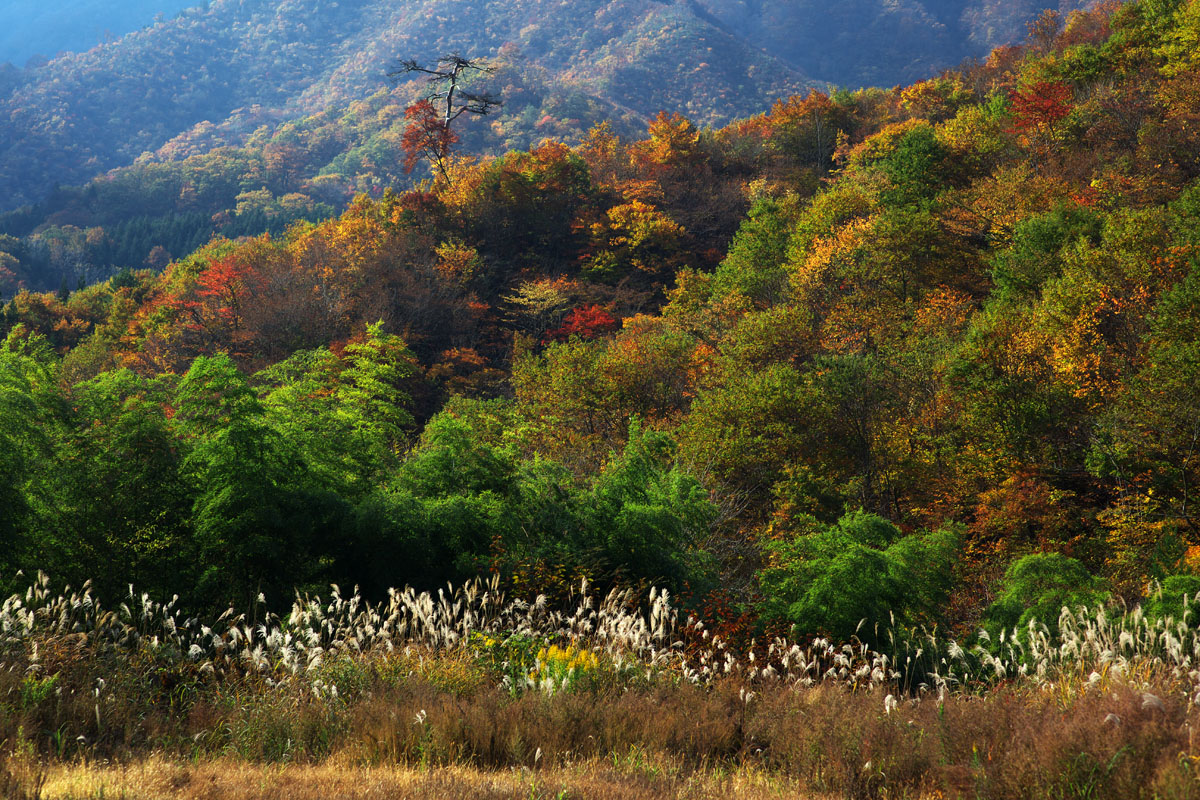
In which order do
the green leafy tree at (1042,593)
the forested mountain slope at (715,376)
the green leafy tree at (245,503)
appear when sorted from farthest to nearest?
the forested mountain slope at (715,376) → the green leafy tree at (1042,593) → the green leafy tree at (245,503)

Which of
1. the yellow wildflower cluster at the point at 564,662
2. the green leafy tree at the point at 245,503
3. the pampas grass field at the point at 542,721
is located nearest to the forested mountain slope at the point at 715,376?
the green leafy tree at the point at 245,503

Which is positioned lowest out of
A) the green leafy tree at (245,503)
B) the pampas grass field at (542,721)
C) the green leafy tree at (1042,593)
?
the pampas grass field at (542,721)

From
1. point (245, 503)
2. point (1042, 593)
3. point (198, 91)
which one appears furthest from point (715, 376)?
point (198, 91)

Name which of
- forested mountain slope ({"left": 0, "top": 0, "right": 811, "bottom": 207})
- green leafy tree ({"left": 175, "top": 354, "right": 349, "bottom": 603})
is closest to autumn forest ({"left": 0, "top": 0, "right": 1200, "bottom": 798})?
green leafy tree ({"left": 175, "top": 354, "right": 349, "bottom": 603})

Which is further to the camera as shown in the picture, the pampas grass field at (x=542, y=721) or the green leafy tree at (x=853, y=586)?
the green leafy tree at (x=853, y=586)

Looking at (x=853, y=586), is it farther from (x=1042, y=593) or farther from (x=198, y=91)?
(x=198, y=91)

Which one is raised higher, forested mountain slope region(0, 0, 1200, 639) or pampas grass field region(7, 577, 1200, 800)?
forested mountain slope region(0, 0, 1200, 639)

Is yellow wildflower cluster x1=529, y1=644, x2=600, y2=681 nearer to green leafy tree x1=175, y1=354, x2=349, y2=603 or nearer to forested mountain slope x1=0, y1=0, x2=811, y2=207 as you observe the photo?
green leafy tree x1=175, y1=354, x2=349, y2=603

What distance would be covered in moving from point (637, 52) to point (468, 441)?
18602cm

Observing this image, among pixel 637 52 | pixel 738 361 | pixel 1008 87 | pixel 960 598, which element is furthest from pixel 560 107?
pixel 960 598

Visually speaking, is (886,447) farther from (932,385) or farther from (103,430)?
(103,430)

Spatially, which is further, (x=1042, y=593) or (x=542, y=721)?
(x=1042, y=593)

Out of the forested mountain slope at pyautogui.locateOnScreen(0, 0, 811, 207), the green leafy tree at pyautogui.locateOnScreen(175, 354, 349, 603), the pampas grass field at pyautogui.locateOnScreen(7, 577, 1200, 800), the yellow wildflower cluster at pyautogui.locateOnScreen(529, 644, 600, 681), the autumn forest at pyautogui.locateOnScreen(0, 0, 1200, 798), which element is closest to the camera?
the pampas grass field at pyautogui.locateOnScreen(7, 577, 1200, 800)

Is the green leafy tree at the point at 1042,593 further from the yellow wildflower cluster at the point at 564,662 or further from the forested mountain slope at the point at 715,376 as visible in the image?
the yellow wildflower cluster at the point at 564,662
